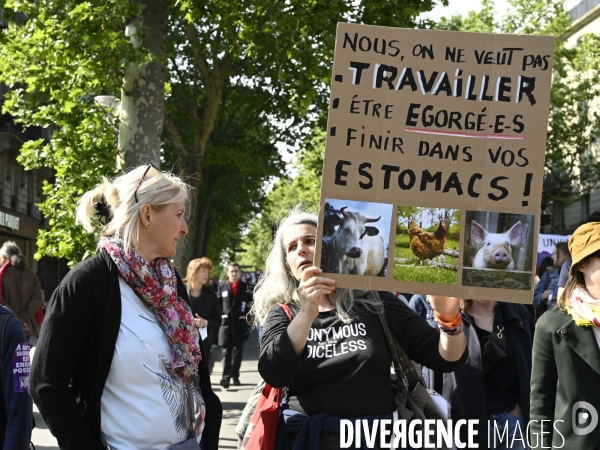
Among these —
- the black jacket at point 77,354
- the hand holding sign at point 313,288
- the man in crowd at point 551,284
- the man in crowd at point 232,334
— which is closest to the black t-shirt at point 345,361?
the hand holding sign at point 313,288

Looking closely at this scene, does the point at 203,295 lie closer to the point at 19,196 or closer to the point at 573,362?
the point at 573,362

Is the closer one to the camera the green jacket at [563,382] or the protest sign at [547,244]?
the green jacket at [563,382]

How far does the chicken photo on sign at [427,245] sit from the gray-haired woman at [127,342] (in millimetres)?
844

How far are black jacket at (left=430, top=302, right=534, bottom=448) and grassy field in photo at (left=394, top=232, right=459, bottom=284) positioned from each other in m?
1.54

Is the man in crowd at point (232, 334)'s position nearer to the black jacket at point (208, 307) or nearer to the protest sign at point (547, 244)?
the black jacket at point (208, 307)

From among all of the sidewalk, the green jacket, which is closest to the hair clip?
the green jacket

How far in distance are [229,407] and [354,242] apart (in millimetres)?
8401

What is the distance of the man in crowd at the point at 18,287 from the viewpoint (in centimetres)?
1138

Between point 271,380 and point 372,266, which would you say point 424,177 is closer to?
point 372,266

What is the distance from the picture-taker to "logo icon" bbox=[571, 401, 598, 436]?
3.49 meters

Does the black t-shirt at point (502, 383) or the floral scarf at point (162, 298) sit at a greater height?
the floral scarf at point (162, 298)

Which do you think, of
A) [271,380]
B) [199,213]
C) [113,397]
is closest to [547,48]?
[271,380]

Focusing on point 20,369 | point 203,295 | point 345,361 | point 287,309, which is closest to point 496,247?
point 345,361

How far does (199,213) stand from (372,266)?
27746 millimetres
